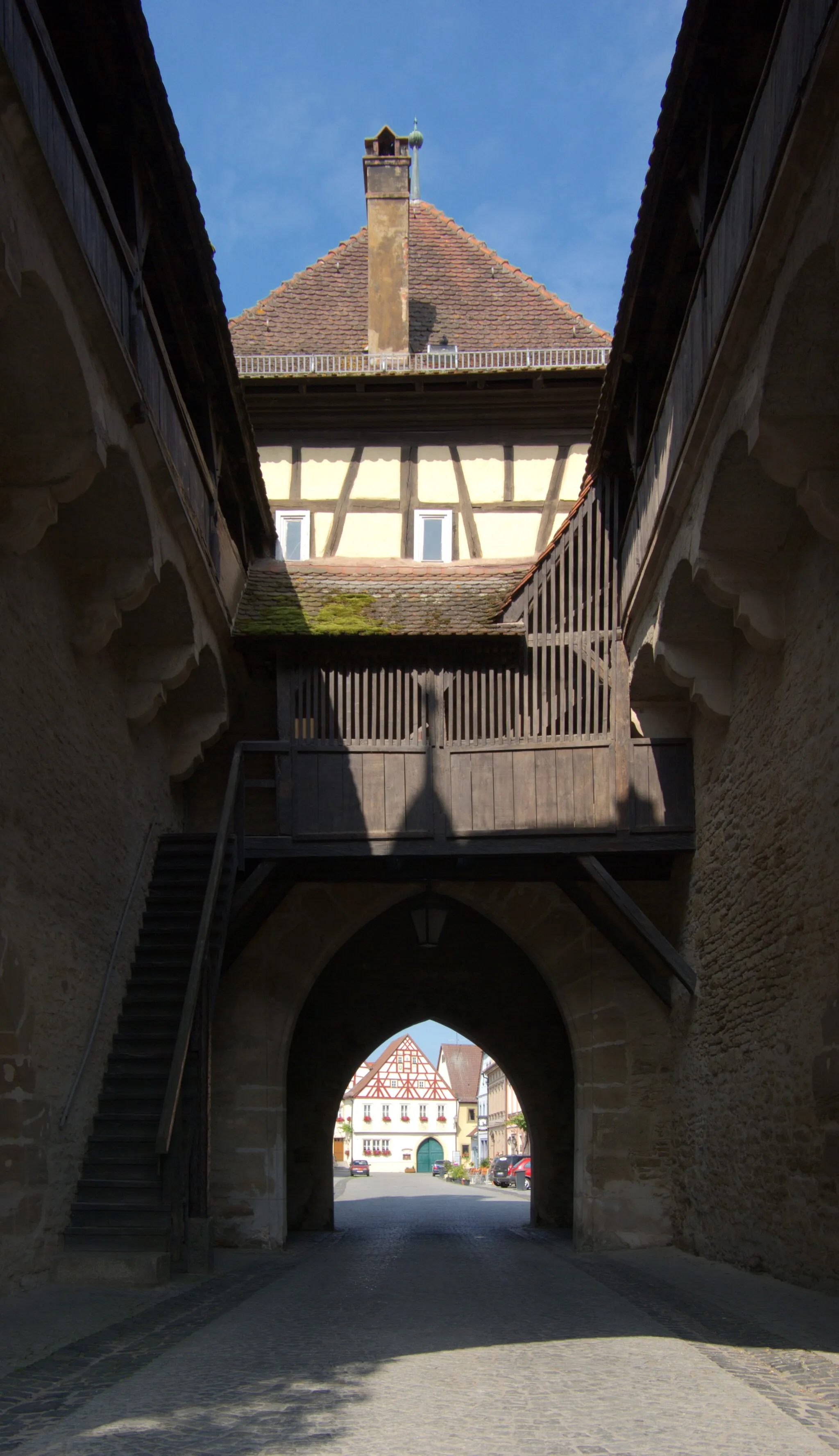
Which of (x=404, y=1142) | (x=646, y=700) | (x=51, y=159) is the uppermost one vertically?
(x=51, y=159)

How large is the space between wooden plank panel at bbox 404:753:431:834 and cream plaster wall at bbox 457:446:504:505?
4.08 metres

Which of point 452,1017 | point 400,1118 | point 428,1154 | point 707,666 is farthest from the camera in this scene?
point 400,1118

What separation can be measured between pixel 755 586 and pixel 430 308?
9113mm

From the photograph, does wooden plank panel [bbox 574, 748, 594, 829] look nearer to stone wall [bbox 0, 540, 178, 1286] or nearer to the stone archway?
the stone archway

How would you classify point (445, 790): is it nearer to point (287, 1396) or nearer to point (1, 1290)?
point (1, 1290)

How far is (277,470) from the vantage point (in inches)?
530

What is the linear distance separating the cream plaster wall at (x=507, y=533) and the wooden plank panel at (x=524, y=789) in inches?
137

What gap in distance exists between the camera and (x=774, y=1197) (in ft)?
24.1

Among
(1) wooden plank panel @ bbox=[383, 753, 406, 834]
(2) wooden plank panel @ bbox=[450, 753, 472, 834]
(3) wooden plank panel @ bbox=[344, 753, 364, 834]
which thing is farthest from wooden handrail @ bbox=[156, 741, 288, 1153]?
(2) wooden plank panel @ bbox=[450, 753, 472, 834]

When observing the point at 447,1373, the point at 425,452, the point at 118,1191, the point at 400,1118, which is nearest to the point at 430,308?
the point at 425,452

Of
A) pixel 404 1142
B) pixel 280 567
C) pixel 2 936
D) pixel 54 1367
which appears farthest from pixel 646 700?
pixel 404 1142

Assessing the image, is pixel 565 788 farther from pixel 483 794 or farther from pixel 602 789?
pixel 483 794

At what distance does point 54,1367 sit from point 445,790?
5.66 metres

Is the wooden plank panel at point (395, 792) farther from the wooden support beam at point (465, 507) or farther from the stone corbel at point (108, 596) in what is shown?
the wooden support beam at point (465, 507)
